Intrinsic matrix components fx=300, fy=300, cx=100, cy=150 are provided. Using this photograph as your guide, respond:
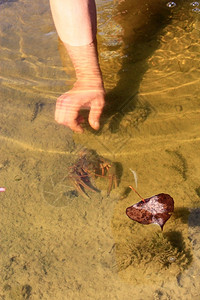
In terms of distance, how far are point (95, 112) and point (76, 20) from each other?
1010 mm

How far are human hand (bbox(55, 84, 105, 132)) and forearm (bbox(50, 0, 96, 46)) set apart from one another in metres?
0.63

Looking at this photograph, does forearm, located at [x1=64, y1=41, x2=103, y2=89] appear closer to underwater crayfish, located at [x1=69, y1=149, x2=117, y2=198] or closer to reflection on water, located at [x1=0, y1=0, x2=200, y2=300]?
reflection on water, located at [x1=0, y1=0, x2=200, y2=300]

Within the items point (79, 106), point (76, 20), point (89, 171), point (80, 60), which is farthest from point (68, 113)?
point (76, 20)

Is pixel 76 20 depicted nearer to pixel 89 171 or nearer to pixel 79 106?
pixel 79 106

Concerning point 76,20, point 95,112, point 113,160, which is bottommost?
point 113,160

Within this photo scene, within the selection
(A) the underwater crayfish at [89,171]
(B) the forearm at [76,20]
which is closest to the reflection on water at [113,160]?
(A) the underwater crayfish at [89,171]

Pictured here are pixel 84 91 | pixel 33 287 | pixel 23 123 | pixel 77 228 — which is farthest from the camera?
pixel 23 123

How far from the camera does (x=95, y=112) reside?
8.93 feet

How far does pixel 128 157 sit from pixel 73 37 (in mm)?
1444

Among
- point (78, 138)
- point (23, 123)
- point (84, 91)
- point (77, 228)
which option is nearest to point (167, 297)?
point (77, 228)

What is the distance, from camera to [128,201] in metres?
2.38

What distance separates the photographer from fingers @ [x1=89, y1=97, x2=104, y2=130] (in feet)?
8.86

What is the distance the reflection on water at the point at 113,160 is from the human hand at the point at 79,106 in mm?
163

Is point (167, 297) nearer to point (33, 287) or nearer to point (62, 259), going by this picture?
point (62, 259)
